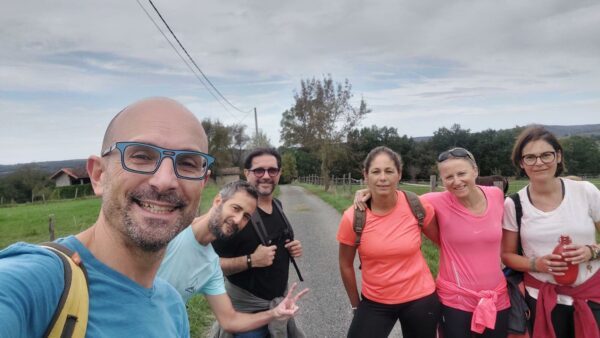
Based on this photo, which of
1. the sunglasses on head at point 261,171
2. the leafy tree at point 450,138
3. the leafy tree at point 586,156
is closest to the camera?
the sunglasses on head at point 261,171

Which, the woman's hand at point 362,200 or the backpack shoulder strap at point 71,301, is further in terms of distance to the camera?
the woman's hand at point 362,200

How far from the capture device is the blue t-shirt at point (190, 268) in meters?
2.15

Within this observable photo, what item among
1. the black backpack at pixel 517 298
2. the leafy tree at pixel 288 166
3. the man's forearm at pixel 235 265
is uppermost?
the man's forearm at pixel 235 265

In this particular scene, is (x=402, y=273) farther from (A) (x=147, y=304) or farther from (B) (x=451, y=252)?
(A) (x=147, y=304)

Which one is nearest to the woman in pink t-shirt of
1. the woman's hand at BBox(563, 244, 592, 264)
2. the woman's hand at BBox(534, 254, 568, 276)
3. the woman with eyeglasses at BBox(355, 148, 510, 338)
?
the woman with eyeglasses at BBox(355, 148, 510, 338)

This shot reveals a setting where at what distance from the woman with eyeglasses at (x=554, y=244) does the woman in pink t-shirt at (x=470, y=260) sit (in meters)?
0.19

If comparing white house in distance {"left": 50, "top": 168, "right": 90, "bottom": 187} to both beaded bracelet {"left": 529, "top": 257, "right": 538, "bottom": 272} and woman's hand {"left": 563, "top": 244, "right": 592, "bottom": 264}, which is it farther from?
woman's hand {"left": 563, "top": 244, "right": 592, "bottom": 264}

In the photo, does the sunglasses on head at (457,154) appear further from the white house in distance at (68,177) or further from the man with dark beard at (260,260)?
the white house in distance at (68,177)

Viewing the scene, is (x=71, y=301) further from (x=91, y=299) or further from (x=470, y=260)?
(x=470, y=260)

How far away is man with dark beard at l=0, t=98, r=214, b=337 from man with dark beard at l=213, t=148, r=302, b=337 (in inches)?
55.2

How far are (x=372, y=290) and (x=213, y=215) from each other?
132cm

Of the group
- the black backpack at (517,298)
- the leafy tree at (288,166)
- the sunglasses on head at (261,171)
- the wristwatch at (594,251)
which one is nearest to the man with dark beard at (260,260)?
the sunglasses on head at (261,171)

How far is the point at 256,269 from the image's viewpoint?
2.79m

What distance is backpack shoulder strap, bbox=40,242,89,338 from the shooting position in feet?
2.94
